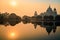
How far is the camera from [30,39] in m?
14.0

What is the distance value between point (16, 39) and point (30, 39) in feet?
3.13

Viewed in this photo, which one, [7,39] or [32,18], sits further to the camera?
[32,18]

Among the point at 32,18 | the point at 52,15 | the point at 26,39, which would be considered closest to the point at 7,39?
the point at 26,39

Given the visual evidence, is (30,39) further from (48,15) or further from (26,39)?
(48,15)

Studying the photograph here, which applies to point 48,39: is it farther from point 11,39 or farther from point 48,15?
point 48,15

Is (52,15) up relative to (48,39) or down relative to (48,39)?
up

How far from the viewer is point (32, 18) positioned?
156ft

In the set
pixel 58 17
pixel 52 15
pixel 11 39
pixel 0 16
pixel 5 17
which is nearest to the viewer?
pixel 11 39

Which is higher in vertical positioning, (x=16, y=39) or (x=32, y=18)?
(x=32, y=18)

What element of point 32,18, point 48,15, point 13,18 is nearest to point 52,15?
point 48,15

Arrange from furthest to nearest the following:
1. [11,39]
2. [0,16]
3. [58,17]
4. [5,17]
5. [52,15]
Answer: [5,17]
[0,16]
[52,15]
[58,17]
[11,39]

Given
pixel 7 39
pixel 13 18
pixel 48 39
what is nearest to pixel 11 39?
pixel 7 39

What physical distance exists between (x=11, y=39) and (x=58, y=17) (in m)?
27.5

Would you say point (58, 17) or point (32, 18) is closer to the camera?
point (58, 17)
